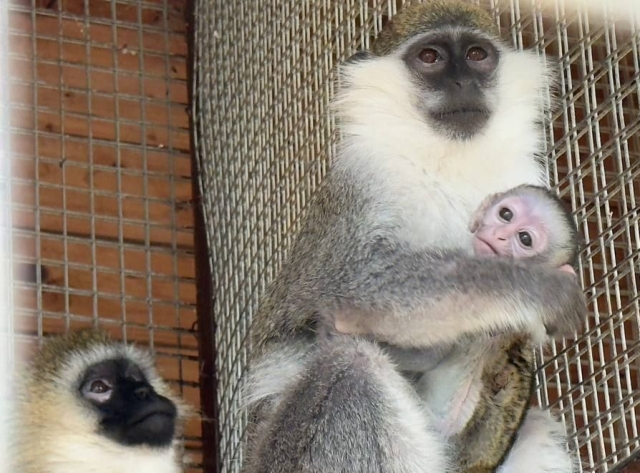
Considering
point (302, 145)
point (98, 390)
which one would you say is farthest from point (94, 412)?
point (302, 145)

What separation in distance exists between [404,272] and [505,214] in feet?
1.04

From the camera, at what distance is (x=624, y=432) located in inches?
173

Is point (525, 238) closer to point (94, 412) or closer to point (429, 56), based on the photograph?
point (429, 56)

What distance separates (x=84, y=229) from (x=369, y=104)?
5.64 ft

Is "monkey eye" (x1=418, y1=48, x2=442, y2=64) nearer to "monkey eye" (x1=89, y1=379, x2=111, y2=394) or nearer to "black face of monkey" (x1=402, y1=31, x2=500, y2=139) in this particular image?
"black face of monkey" (x1=402, y1=31, x2=500, y2=139)

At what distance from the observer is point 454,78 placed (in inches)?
161

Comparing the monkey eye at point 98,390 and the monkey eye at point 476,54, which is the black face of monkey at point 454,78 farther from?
the monkey eye at point 98,390

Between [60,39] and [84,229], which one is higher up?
[60,39]

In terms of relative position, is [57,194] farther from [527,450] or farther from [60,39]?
[527,450]

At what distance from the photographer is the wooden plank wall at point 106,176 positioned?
5.33 metres

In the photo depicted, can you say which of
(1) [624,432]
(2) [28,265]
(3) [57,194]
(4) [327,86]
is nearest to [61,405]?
(2) [28,265]

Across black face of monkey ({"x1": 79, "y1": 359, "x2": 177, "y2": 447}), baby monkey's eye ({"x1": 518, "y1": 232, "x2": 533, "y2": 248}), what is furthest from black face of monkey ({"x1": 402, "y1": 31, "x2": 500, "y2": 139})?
black face of monkey ({"x1": 79, "y1": 359, "x2": 177, "y2": 447})

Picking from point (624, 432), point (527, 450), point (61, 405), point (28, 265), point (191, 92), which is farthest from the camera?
point (191, 92)

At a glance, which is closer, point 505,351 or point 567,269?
point 567,269
